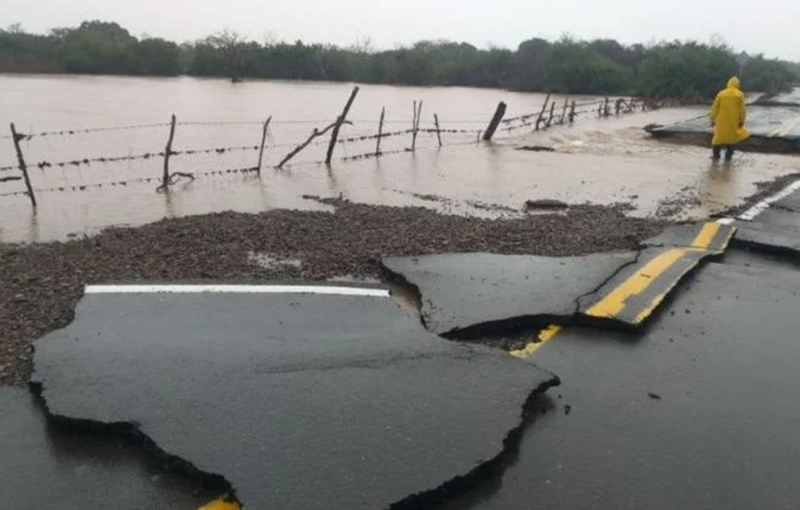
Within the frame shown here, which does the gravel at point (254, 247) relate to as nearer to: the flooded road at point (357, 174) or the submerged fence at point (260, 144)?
the flooded road at point (357, 174)

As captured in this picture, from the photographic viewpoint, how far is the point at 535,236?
7836 mm

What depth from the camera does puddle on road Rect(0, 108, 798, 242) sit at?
33.8ft

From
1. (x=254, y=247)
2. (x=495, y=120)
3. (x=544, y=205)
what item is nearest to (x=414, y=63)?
Answer: (x=495, y=120)

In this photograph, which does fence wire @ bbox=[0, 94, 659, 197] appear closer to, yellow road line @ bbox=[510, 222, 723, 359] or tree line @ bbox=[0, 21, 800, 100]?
yellow road line @ bbox=[510, 222, 723, 359]

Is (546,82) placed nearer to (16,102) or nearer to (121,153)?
(16,102)

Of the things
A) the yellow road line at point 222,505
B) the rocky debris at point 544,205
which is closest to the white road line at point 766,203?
the rocky debris at point 544,205

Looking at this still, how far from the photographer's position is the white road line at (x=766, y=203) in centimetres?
923

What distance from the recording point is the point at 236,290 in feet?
18.4

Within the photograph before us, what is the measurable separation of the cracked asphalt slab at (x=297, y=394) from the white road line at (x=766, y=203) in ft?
20.9

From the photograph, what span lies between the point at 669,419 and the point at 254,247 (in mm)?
4520

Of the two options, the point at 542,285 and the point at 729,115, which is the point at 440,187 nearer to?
the point at 542,285

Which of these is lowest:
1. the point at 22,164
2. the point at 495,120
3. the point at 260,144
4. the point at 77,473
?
the point at 260,144

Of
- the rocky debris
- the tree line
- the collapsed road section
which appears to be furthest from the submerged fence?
the tree line

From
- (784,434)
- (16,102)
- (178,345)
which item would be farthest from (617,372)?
(16,102)
